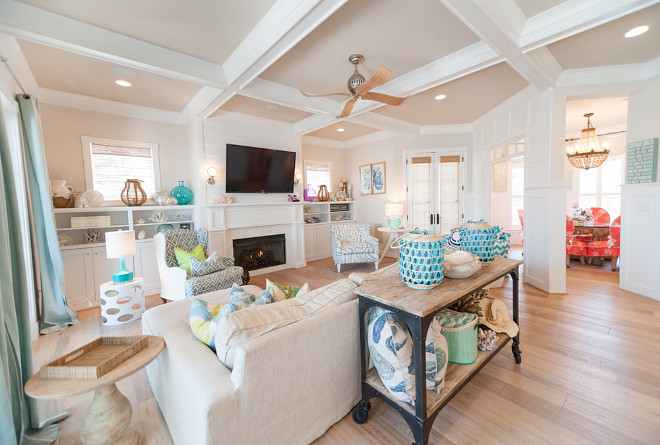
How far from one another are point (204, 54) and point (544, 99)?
4.10 metres

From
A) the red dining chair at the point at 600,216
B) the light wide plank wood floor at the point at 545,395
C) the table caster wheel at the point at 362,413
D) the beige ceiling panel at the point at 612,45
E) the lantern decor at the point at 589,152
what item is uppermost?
the beige ceiling panel at the point at 612,45

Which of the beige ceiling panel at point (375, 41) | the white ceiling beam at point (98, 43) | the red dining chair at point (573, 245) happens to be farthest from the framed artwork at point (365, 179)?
the white ceiling beam at point (98, 43)

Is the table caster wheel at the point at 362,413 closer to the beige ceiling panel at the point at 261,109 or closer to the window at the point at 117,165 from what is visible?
the beige ceiling panel at the point at 261,109

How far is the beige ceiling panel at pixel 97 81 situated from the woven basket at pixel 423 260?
11.3 ft

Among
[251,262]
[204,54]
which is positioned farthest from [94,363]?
[251,262]

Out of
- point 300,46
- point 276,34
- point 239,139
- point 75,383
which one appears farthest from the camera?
point 239,139

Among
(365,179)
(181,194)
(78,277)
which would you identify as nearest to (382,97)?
(181,194)

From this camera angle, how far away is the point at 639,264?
3297 millimetres

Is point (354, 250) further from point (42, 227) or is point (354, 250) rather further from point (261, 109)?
point (42, 227)

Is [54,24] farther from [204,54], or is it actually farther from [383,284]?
[383,284]

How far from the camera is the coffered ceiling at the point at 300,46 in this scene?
2.07 m

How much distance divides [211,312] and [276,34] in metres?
2.14

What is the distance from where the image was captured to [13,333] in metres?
1.33

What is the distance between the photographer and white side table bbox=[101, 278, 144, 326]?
289cm
